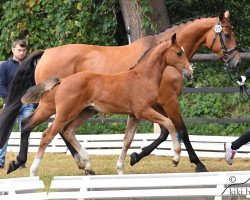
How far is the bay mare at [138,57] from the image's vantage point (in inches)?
470

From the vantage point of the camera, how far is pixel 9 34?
68.5ft

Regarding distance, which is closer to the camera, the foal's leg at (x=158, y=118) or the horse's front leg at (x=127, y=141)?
the foal's leg at (x=158, y=118)

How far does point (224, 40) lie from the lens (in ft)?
40.5

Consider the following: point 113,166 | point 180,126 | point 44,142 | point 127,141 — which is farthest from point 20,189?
point 113,166

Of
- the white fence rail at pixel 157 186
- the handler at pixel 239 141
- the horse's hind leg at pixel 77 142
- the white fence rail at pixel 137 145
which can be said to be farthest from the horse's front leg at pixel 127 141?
the white fence rail at pixel 137 145

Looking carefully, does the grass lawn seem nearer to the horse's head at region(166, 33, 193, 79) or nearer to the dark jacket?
the dark jacket

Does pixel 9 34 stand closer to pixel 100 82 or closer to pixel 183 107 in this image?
pixel 183 107

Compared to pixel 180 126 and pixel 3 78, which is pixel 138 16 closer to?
pixel 3 78

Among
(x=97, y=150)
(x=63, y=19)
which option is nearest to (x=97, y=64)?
(x=97, y=150)

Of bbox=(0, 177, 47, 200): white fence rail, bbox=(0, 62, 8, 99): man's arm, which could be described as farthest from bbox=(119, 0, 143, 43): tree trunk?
bbox=(0, 177, 47, 200): white fence rail

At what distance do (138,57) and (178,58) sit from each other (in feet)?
3.15

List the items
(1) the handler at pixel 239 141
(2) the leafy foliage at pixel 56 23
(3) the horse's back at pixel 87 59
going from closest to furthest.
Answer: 1. (1) the handler at pixel 239 141
2. (3) the horse's back at pixel 87 59
3. (2) the leafy foliage at pixel 56 23

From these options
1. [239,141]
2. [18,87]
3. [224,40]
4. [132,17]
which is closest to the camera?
[239,141]

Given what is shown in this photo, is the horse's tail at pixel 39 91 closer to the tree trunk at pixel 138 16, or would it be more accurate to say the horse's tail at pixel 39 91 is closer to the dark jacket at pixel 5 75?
the dark jacket at pixel 5 75
